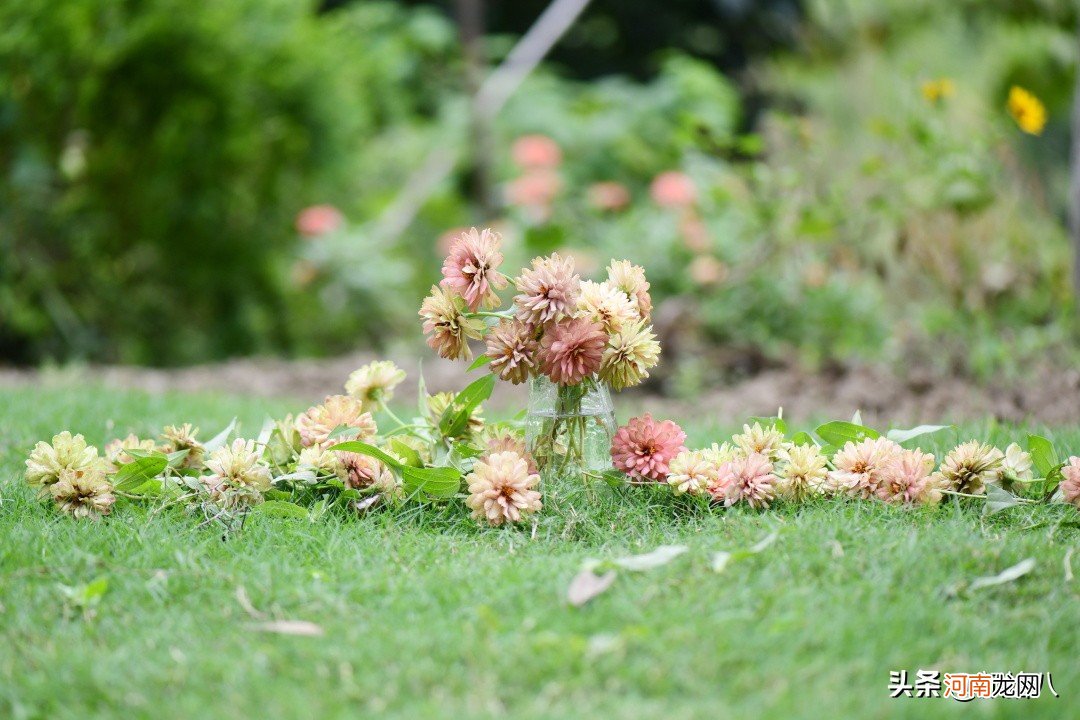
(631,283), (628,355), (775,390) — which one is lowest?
(775,390)

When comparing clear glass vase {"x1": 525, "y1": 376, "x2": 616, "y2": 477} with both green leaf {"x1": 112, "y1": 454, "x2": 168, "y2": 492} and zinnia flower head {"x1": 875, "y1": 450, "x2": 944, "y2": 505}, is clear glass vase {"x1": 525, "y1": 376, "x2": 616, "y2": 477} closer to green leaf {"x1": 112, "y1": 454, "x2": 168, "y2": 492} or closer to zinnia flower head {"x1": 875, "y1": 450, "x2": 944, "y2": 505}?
zinnia flower head {"x1": 875, "y1": 450, "x2": 944, "y2": 505}

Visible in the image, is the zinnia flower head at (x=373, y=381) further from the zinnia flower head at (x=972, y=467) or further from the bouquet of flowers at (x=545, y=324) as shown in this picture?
the zinnia flower head at (x=972, y=467)

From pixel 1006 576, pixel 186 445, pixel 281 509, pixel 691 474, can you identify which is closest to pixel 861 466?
pixel 691 474

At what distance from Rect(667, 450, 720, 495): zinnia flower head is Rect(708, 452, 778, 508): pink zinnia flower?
2 centimetres

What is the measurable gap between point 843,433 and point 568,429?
0.69 metres

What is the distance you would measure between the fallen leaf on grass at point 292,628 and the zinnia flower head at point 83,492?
2.50 feet

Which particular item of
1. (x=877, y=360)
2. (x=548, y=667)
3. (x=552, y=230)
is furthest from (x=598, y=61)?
(x=548, y=667)

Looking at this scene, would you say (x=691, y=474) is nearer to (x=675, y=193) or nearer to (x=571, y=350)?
(x=571, y=350)

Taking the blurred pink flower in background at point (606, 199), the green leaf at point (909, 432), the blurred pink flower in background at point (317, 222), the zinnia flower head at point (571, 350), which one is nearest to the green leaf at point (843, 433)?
the green leaf at point (909, 432)

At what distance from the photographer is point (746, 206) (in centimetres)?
581

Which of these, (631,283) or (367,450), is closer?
(367,450)

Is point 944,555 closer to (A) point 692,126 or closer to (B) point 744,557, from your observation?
(B) point 744,557

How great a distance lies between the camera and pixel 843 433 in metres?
2.56

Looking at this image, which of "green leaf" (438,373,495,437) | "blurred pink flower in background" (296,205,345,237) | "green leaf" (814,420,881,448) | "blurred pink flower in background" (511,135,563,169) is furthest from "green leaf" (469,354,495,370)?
"blurred pink flower in background" (511,135,563,169)
